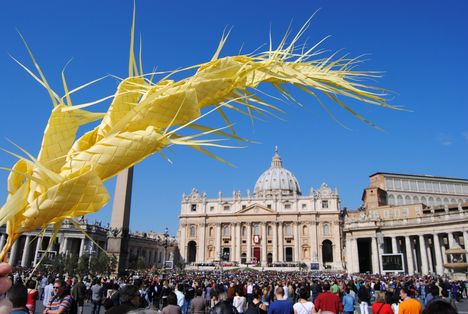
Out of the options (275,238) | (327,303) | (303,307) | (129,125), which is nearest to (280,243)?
(275,238)

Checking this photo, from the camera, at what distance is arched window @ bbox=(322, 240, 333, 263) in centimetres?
8378

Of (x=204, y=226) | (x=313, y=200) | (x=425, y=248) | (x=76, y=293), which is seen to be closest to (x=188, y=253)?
(x=204, y=226)

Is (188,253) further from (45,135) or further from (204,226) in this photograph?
(45,135)

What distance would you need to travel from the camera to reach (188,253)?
90875 mm

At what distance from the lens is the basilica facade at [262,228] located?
8338cm

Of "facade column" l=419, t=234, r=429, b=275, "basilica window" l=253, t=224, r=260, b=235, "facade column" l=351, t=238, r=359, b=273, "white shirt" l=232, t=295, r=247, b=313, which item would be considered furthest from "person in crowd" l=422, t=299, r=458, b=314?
"basilica window" l=253, t=224, r=260, b=235

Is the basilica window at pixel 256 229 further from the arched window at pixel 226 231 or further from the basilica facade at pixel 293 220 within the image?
the arched window at pixel 226 231

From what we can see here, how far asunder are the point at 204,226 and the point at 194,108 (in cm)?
9120

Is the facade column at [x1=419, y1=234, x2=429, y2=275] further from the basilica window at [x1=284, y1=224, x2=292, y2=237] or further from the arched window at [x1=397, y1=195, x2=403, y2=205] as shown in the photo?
the basilica window at [x1=284, y1=224, x2=292, y2=237]

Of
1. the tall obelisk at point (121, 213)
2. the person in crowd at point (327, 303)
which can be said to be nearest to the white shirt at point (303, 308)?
the person in crowd at point (327, 303)

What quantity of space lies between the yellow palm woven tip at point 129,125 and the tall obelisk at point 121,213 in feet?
55.3

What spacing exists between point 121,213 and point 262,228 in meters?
71.6

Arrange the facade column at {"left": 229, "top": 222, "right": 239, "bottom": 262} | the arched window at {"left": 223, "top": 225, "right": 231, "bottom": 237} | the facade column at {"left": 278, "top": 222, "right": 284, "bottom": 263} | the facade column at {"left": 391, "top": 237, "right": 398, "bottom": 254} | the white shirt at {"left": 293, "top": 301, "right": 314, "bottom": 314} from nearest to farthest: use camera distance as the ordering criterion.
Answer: the white shirt at {"left": 293, "top": 301, "right": 314, "bottom": 314}, the facade column at {"left": 391, "top": 237, "right": 398, "bottom": 254}, the facade column at {"left": 278, "top": 222, "right": 284, "bottom": 263}, the facade column at {"left": 229, "top": 222, "right": 239, "bottom": 262}, the arched window at {"left": 223, "top": 225, "right": 231, "bottom": 237}

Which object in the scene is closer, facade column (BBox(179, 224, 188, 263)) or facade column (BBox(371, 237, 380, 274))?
facade column (BBox(371, 237, 380, 274))
